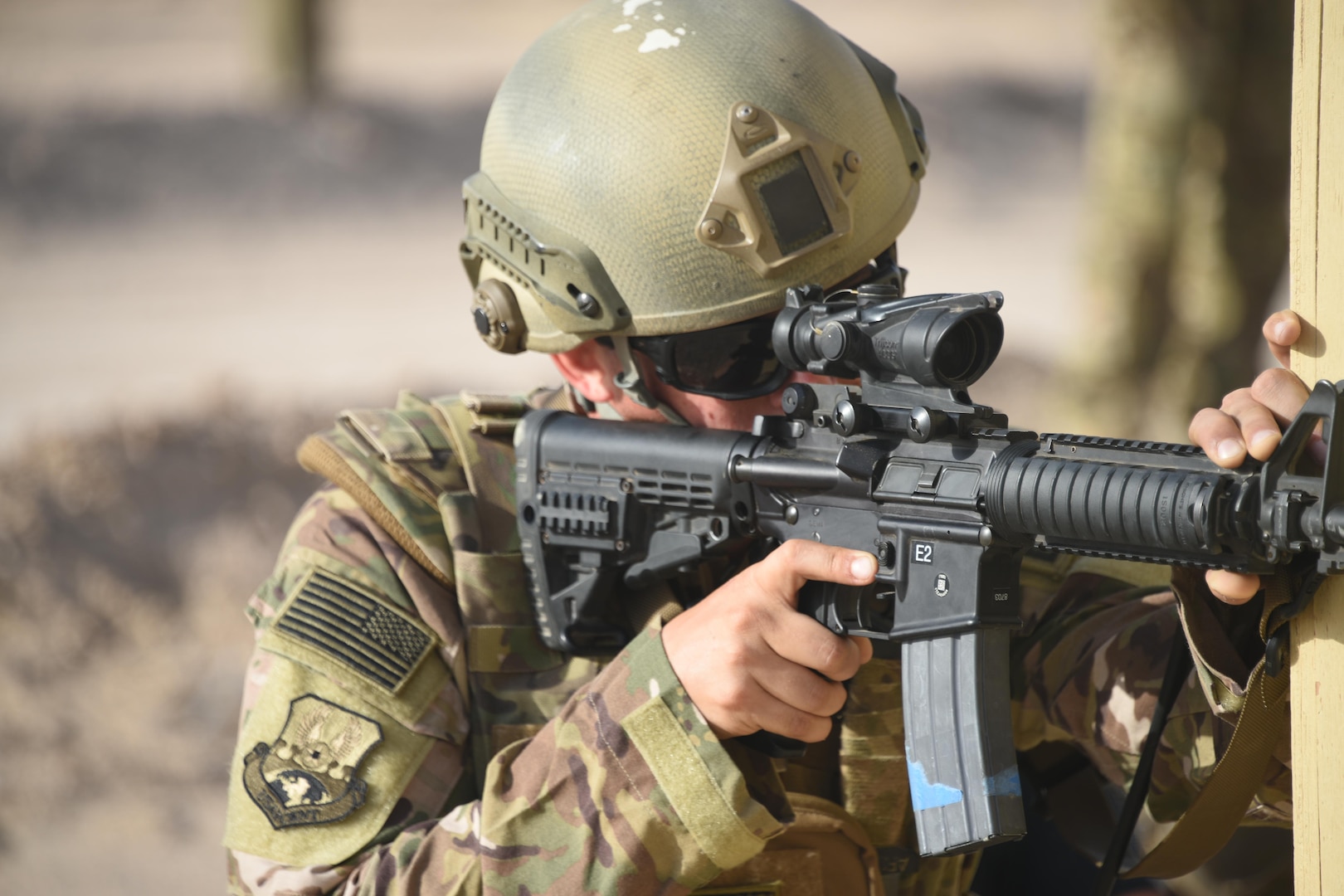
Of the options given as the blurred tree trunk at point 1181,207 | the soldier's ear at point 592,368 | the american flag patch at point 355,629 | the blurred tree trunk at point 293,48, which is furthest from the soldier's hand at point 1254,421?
the blurred tree trunk at point 293,48

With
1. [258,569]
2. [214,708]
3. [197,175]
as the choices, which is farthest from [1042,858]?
[197,175]

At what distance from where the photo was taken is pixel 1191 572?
1.90m

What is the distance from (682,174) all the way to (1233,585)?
45.4 inches

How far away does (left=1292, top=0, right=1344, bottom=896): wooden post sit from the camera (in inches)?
66.1

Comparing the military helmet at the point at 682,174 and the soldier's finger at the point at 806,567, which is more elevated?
the military helmet at the point at 682,174

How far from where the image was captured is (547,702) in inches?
97.9

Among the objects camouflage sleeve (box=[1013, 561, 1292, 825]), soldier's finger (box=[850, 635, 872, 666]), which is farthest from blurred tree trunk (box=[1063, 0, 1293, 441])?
soldier's finger (box=[850, 635, 872, 666])

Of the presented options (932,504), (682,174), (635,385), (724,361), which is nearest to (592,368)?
(635,385)

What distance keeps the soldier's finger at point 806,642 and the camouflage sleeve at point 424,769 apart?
186mm

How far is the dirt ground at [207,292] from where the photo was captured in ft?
19.0

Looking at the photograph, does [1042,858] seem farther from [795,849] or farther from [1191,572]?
[1191,572]

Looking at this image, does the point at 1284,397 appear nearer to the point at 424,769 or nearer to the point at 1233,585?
the point at 1233,585

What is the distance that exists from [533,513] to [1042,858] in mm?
1244

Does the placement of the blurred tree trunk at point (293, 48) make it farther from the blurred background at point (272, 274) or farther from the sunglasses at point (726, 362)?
the sunglasses at point (726, 362)
